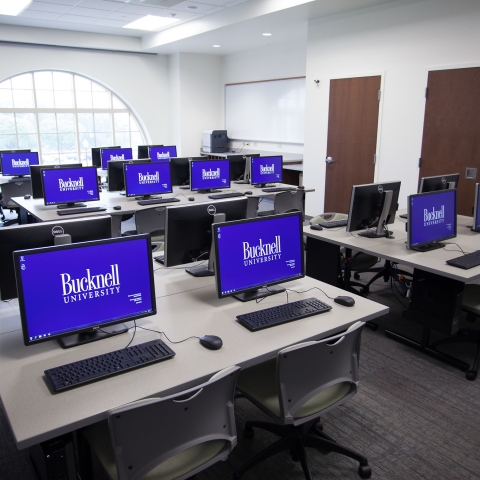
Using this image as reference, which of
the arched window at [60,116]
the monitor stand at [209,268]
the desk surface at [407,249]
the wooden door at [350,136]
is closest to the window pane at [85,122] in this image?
the arched window at [60,116]

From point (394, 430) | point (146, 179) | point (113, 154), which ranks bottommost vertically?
point (394, 430)

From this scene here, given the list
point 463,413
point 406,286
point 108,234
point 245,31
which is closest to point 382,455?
point 463,413

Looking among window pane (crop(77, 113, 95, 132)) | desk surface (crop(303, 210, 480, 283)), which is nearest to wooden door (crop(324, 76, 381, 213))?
desk surface (crop(303, 210, 480, 283))

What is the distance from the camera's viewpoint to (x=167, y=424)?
4.89 ft

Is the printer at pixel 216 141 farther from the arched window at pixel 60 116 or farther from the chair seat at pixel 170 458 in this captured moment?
the chair seat at pixel 170 458

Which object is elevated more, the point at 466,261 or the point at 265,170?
the point at 265,170

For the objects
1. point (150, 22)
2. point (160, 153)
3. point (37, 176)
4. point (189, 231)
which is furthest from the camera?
point (150, 22)

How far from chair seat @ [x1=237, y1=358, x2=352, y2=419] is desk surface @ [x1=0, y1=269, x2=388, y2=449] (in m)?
0.23

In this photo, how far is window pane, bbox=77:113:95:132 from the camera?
9852 millimetres

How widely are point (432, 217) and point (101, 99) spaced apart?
8.55 meters

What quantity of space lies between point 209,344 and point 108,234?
0.84 metres

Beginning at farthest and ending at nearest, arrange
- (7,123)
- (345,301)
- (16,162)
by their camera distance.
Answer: (7,123)
(16,162)
(345,301)

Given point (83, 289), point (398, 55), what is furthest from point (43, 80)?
point (83, 289)

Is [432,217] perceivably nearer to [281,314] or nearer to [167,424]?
[281,314]
